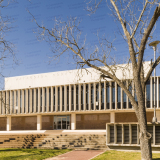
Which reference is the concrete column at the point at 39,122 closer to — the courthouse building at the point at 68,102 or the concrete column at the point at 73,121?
the courthouse building at the point at 68,102

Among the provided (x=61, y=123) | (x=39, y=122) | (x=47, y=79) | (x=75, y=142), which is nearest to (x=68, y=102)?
(x=61, y=123)

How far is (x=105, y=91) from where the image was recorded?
3019 cm

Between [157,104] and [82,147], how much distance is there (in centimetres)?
1284

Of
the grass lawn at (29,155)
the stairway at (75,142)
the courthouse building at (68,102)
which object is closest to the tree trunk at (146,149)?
the grass lawn at (29,155)

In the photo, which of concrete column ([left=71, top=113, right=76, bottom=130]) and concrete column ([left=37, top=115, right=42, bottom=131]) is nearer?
concrete column ([left=71, top=113, right=76, bottom=130])

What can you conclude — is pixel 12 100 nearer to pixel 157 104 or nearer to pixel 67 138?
pixel 67 138

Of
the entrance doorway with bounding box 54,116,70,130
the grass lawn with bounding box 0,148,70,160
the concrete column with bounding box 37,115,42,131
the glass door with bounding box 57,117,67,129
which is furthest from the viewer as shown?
the glass door with bounding box 57,117,67,129

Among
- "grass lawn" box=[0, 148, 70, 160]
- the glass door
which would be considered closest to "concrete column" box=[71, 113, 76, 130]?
the glass door

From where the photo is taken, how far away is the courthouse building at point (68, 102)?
29781 mm

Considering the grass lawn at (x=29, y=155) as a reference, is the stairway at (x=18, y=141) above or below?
below

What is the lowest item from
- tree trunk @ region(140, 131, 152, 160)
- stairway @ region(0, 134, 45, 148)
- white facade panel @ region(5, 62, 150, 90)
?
stairway @ region(0, 134, 45, 148)

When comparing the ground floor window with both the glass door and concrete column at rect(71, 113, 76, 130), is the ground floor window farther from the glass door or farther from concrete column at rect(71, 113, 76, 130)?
concrete column at rect(71, 113, 76, 130)

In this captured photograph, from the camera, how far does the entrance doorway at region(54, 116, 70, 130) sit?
3544 cm

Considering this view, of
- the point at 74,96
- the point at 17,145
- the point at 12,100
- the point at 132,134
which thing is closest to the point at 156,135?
the point at 132,134
